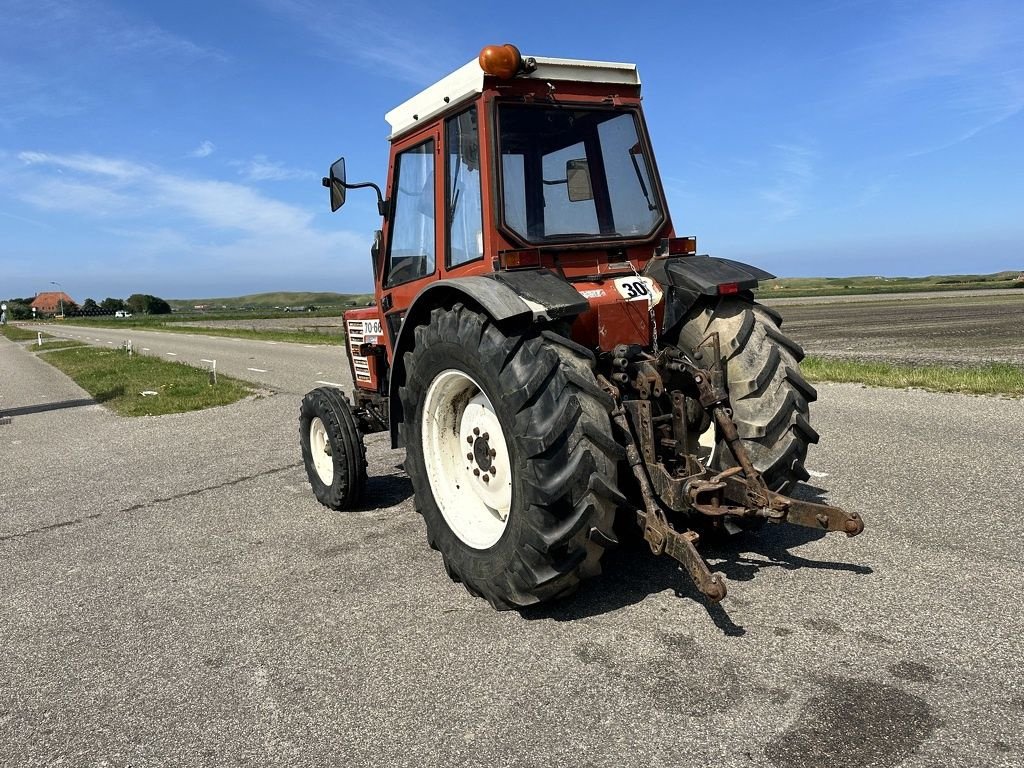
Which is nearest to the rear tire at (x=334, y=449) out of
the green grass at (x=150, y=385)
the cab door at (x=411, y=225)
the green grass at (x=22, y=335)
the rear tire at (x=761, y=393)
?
the cab door at (x=411, y=225)

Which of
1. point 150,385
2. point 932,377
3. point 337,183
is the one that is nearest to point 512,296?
point 337,183

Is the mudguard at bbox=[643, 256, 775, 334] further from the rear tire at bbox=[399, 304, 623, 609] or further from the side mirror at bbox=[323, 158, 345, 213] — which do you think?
the side mirror at bbox=[323, 158, 345, 213]

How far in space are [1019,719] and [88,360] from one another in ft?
84.3

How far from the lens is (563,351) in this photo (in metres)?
3.44

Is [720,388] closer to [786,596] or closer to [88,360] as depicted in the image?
[786,596]

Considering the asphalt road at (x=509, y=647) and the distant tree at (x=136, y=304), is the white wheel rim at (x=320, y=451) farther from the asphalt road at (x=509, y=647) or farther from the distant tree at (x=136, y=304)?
the distant tree at (x=136, y=304)

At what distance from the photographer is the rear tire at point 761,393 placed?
3.76 meters

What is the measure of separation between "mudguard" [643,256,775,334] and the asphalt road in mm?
1381

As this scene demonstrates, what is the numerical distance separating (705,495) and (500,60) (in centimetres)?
236

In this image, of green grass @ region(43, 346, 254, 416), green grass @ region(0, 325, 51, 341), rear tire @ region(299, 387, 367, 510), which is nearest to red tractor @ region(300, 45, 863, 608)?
rear tire @ region(299, 387, 367, 510)

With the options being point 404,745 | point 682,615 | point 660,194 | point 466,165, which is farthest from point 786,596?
point 466,165

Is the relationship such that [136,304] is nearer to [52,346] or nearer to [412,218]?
[52,346]

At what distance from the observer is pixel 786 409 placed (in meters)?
3.78

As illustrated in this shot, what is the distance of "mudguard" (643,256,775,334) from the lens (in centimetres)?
392
